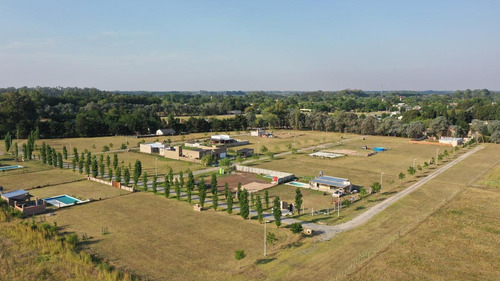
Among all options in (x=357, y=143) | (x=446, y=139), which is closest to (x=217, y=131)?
(x=357, y=143)

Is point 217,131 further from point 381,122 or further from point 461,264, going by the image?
point 461,264

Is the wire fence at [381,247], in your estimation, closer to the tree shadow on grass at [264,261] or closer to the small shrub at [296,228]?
the tree shadow on grass at [264,261]

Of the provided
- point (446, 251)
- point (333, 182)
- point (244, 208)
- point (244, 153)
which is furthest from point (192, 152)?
point (446, 251)

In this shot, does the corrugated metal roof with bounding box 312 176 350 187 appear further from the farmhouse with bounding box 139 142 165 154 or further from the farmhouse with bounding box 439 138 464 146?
the farmhouse with bounding box 439 138 464 146

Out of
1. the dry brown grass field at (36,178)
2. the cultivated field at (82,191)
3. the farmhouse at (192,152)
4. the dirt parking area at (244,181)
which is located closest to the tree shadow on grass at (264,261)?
the dirt parking area at (244,181)

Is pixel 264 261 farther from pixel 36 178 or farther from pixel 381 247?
pixel 36 178

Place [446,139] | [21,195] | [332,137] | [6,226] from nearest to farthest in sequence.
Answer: [6,226], [21,195], [446,139], [332,137]
